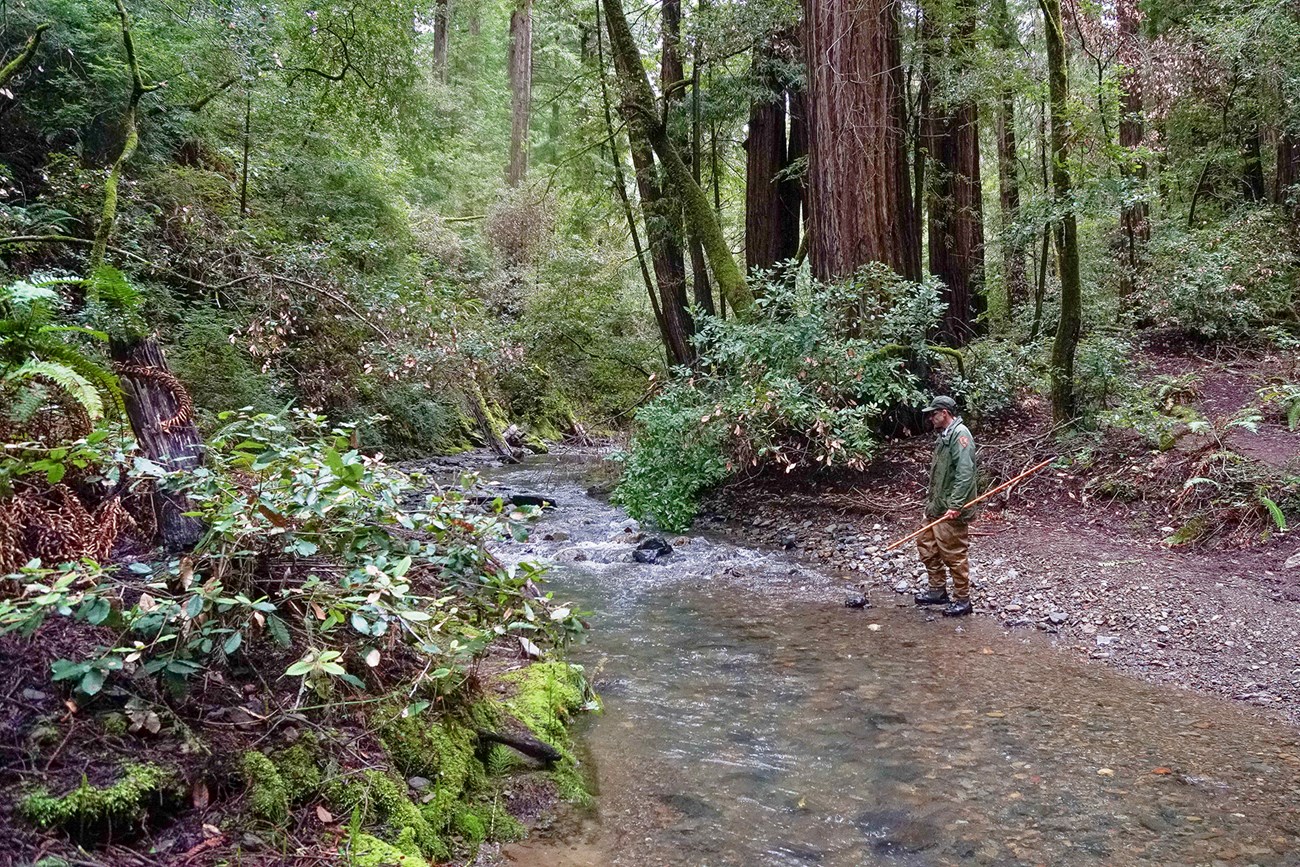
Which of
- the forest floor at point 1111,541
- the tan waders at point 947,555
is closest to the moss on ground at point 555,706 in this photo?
the forest floor at point 1111,541

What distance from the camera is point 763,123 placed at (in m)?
12.4

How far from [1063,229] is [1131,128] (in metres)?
6.80

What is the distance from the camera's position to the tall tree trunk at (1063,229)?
7938 mm

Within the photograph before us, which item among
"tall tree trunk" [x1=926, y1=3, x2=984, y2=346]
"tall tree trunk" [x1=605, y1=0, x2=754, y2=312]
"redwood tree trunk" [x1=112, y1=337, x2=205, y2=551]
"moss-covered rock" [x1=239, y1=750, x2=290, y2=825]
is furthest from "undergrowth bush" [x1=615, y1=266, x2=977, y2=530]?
"moss-covered rock" [x1=239, y1=750, x2=290, y2=825]

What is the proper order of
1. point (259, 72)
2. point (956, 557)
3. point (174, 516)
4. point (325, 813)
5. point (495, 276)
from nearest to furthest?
point (325, 813) < point (174, 516) < point (956, 557) < point (259, 72) < point (495, 276)

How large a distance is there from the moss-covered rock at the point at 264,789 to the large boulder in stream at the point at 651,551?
5.94 meters

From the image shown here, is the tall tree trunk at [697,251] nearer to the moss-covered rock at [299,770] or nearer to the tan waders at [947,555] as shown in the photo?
the tan waders at [947,555]

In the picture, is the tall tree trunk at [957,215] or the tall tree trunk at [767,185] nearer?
the tall tree trunk at [767,185]

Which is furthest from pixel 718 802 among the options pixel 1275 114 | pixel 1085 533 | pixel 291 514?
pixel 1275 114

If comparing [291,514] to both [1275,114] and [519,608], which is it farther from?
[1275,114]

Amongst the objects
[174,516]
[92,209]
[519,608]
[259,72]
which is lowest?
[519,608]

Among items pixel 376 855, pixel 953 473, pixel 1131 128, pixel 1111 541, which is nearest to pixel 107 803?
pixel 376 855

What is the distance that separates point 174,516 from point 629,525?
7.31 m

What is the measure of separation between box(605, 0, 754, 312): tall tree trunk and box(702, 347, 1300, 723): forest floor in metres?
3.48
